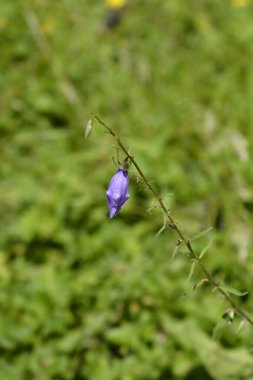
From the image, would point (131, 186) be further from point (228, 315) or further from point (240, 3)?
point (240, 3)

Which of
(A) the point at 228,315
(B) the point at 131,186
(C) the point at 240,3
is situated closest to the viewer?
(A) the point at 228,315

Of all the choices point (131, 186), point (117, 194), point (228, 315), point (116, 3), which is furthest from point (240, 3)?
point (117, 194)

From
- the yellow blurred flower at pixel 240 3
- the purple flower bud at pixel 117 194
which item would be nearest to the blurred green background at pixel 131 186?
the yellow blurred flower at pixel 240 3

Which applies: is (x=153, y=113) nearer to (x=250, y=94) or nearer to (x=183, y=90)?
(x=183, y=90)

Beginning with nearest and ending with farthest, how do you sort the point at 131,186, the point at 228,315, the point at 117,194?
the point at 117,194 → the point at 228,315 → the point at 131,186

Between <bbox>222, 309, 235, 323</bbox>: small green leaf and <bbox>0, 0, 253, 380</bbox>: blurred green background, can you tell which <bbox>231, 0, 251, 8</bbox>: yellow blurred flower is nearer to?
<bbox>0, 0, 253, 380</bbox>: blurred green background

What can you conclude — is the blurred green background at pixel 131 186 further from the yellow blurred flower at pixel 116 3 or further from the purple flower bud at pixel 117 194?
the purple flower bud at pixel 117 194

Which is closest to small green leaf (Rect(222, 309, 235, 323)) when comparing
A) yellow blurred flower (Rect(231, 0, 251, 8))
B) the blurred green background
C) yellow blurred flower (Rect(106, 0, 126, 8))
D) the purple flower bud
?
the blurred green background

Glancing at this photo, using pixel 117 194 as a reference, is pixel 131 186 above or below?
above
